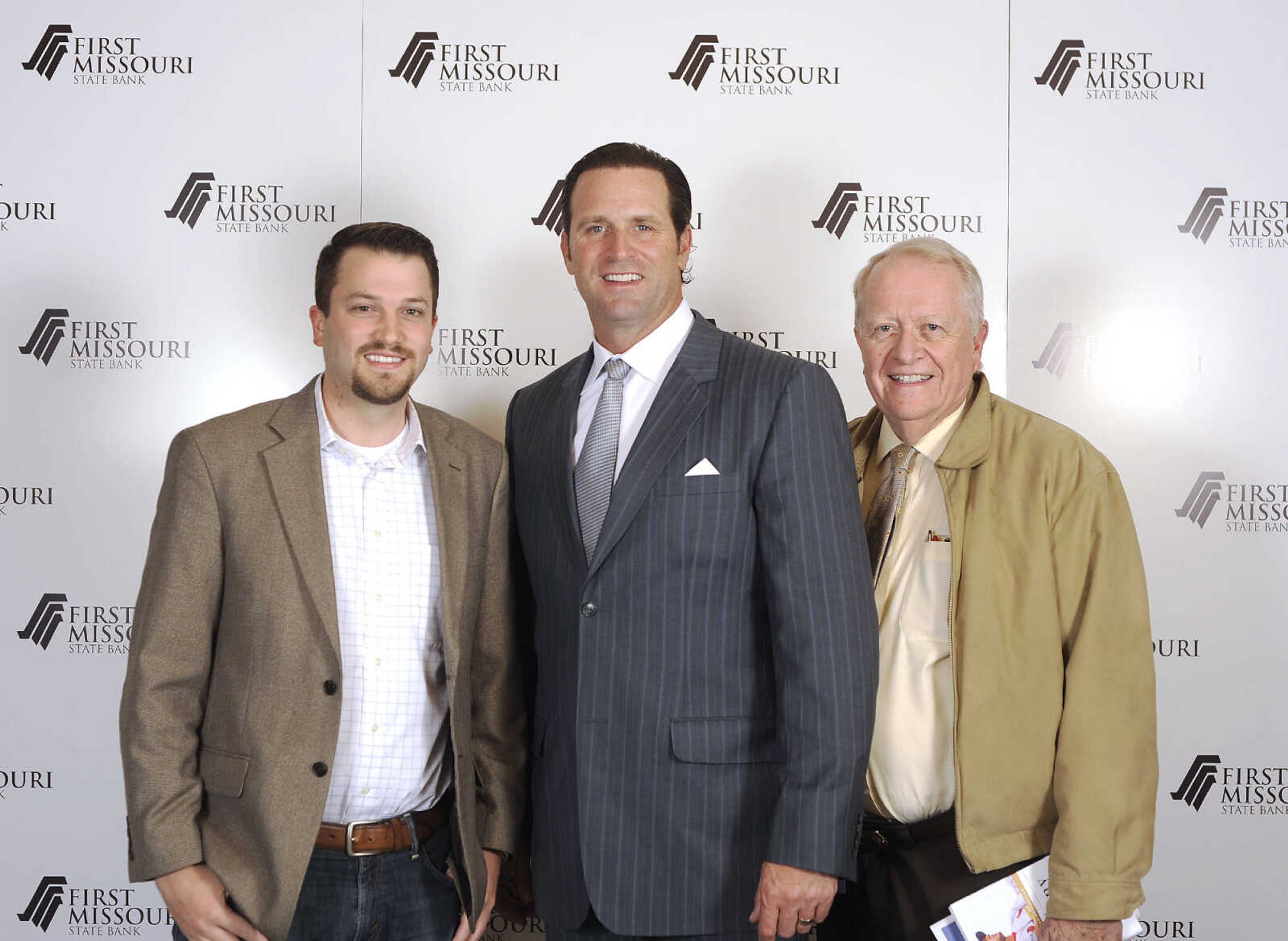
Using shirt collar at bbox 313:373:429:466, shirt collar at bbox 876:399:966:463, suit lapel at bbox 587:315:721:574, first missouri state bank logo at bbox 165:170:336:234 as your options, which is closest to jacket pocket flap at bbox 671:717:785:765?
suit lapel at bbox 587:315:721:574

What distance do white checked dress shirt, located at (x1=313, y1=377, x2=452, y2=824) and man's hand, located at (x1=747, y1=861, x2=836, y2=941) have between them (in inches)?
27.5

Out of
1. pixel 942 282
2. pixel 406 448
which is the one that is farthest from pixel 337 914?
pixel 942 282

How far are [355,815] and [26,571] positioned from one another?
173 cm

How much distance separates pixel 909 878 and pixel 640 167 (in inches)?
60.0

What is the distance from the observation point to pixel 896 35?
10.5 feet

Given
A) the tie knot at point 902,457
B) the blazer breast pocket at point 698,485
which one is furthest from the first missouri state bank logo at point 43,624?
the tie knot at point 902,457

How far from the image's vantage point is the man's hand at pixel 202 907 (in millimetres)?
1928

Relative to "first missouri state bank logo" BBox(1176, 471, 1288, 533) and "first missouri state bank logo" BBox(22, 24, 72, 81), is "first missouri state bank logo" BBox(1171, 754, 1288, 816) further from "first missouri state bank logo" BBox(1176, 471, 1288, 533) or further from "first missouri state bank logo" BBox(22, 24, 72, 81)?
"first missouri state bank logo" BBox(22, 24, 72, 81)

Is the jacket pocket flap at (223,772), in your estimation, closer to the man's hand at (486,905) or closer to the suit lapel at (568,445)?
the man's hand at (486,905)

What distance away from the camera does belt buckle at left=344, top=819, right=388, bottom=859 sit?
2023mm

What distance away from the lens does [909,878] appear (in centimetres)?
205

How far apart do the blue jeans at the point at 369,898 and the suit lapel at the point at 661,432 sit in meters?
0.71

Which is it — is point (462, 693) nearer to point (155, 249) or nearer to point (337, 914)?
point (337, 914)

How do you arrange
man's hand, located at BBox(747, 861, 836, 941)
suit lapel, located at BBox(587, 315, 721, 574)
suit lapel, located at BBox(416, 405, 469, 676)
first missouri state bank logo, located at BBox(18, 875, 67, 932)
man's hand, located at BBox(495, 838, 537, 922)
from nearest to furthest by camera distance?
man's hand, located at BBox(747, 861, 836, 941) → suit lapel, located at BBox(587, 315, 721, 574) → suit lapel, located at BBox(416, 405, 469, 676) → man's hand, located at BBox(495, 838, 537, 922) → first missouri state bank logo, located at BBox(18, 875, 67, 932)
